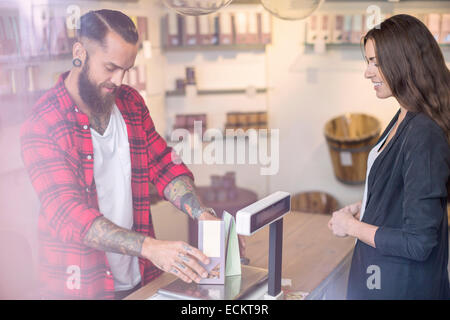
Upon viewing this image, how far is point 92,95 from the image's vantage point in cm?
160

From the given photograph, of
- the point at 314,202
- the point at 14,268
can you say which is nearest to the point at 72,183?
the point at 14,268

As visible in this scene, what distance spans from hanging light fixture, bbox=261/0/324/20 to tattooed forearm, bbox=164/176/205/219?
763mm

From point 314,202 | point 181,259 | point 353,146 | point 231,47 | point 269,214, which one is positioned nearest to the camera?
point 269,214

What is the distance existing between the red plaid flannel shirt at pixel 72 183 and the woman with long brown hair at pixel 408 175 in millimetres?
703

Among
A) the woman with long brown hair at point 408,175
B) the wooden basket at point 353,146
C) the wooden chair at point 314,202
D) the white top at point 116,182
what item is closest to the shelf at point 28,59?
the white top at point 116,182

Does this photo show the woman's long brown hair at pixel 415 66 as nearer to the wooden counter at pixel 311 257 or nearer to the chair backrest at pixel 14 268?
the wooden counter at pixel 311 257

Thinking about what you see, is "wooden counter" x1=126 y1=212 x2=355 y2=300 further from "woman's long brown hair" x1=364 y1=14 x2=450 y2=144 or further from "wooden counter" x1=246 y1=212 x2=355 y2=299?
"woman's long brown hair" x1=364 y1=14 x2=450 y2=144

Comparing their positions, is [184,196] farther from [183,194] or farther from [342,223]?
[342,223]

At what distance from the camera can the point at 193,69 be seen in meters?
4.03

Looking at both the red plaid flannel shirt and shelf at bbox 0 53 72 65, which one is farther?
shelf at bbox 0 53 72 65

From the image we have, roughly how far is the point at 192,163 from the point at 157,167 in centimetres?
23

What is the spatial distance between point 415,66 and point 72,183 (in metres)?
1.09

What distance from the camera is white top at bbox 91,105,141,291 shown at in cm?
165

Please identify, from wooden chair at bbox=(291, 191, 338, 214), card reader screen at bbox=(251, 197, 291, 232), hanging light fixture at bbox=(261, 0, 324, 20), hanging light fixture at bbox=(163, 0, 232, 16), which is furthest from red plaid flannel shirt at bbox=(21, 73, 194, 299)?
wooden chair at bbox=(291, 191, 338, 214)
